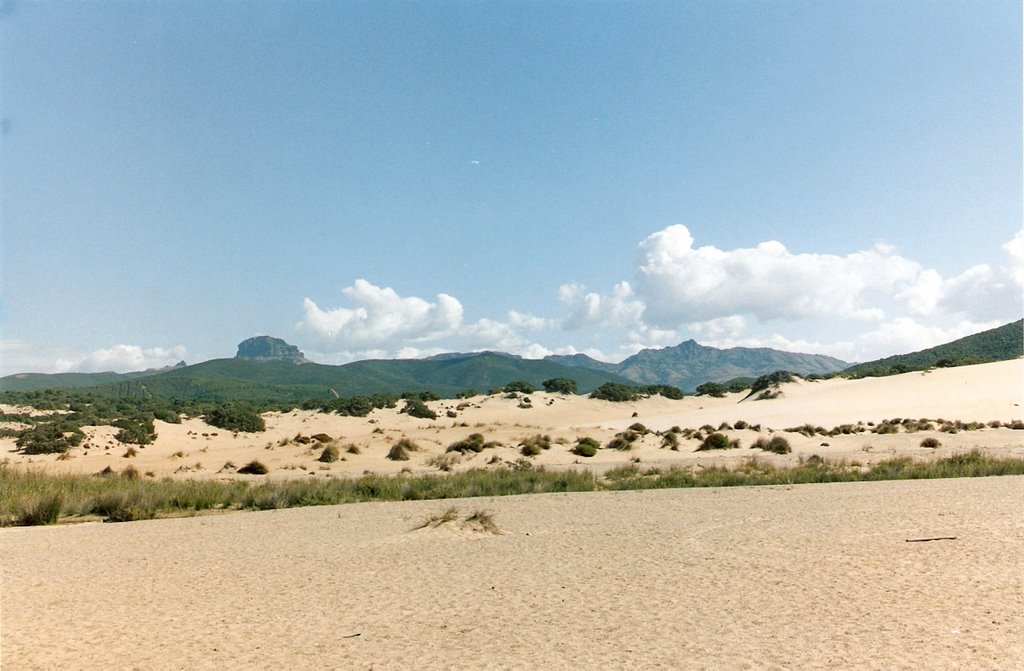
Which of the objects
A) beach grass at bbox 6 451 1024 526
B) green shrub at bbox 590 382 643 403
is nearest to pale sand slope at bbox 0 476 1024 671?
beach grass at bbox 6 451 1024 526

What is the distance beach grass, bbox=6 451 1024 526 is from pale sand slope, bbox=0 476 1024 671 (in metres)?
2.49

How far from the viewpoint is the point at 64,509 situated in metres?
14.0

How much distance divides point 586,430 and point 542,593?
111 feet

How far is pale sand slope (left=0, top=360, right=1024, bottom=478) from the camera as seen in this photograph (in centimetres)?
2544

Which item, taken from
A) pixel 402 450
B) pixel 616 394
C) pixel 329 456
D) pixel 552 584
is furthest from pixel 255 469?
pixel 616 394

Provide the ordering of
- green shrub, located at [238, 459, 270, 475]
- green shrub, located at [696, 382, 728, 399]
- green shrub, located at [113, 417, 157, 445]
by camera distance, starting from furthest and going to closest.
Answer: green shrub, located at [696, 382, 728, 399] → green shrub, located at [113, 417, 157, 445] → green shrub, located at [238, 459, 270, 475]

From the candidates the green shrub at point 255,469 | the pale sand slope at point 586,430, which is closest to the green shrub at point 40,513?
the pale sand slope at point 586,430

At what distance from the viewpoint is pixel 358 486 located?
1716 centimetres

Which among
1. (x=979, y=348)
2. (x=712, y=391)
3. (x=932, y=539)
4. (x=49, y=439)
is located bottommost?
(x=932, y=539)

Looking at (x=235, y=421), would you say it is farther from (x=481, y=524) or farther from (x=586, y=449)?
(x=481, y=524)

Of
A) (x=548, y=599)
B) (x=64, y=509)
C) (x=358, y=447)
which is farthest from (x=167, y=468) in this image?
(x=548, y=599)

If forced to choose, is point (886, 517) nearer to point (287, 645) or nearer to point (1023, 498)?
point (1023, 498)

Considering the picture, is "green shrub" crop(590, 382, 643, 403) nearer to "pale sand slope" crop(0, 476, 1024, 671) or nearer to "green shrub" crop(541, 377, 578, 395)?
"green shrub" crop(541, 377, 578, 395)

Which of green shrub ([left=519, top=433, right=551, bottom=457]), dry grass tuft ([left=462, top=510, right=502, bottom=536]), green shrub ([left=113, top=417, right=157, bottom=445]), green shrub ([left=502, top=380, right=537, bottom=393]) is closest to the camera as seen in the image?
dry grass tuft ([left=462, top=510, right=502, bottom=536])
